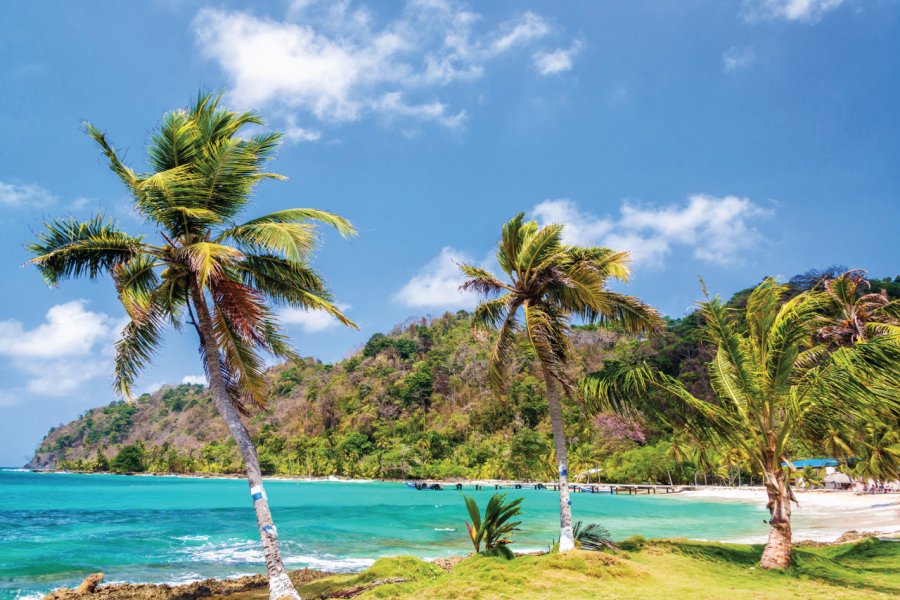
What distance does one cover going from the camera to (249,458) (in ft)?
25.3

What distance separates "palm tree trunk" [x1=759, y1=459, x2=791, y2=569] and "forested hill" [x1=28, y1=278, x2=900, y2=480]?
127 feet

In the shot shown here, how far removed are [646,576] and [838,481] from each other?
47.2m

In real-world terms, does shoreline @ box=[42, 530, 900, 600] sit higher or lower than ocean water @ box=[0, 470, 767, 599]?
higher

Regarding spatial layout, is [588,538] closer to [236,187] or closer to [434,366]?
[236,187]

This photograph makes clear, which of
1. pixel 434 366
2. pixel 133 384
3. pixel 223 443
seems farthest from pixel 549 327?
pixel 223 443

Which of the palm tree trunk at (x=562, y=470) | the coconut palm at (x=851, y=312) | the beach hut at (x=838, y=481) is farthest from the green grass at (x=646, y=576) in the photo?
the beach hut at (x=838, y=481)

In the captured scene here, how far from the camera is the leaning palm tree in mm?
7688

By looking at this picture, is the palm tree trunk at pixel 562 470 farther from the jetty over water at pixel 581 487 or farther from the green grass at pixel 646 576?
the jetty over water at pixel 581 487

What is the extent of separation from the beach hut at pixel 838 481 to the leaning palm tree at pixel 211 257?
166ft

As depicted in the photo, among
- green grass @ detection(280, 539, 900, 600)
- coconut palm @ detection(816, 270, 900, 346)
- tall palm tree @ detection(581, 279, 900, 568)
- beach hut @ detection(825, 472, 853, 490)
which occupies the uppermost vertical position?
coconut palm @ detection(816, 270, 900, 346)

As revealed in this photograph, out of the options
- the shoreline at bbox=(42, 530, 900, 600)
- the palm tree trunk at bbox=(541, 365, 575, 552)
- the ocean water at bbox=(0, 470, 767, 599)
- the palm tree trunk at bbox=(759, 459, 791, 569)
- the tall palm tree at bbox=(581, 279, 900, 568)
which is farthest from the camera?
the ocean water at bbox=(0, 470, 767, 599)

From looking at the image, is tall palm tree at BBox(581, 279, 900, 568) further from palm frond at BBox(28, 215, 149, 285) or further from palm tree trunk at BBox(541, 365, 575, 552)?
palm frond at BBox(28, 215, 149, 285)

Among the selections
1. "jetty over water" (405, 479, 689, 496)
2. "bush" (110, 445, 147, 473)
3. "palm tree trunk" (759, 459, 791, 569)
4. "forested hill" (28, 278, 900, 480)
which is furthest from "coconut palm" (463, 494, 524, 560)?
"bush" (110, 445, 147, 473)

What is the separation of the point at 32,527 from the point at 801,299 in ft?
118
